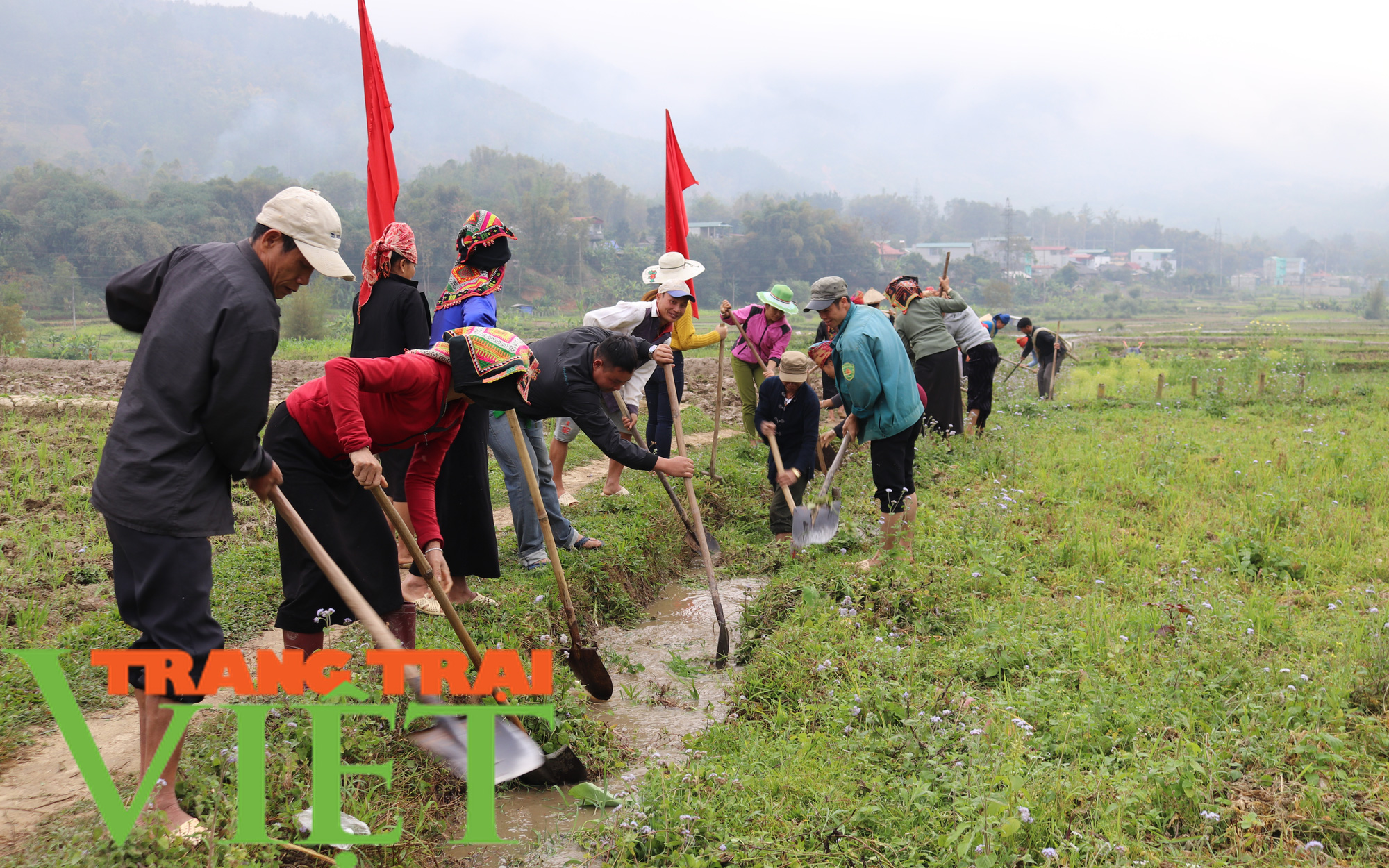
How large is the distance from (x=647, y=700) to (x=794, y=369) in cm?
278

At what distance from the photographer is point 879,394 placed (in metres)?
5.45

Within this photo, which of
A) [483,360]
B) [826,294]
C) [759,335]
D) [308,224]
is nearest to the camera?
[308,224]

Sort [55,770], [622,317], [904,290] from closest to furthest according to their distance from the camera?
[55,770], [622,317], [904,290]

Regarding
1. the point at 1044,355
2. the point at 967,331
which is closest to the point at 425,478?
the point at 967,331

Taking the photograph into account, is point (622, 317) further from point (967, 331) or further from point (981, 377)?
point (981, 377)

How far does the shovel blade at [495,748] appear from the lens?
10.1 ft

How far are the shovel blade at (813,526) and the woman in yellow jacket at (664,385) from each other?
4.11ft

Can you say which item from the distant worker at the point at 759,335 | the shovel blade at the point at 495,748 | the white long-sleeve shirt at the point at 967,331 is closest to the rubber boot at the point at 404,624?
the shovel blade at the point at 495,748

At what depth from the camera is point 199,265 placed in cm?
260

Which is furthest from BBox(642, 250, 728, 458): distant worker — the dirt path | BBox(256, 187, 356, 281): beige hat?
the dirt path

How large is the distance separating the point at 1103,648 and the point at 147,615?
3811mm

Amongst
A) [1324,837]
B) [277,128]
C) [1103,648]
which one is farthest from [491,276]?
[277,128]

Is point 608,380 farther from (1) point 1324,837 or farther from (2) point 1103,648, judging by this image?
(1) point 1324,837

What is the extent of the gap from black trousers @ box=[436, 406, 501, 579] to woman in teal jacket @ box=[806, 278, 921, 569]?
7.66 ft
